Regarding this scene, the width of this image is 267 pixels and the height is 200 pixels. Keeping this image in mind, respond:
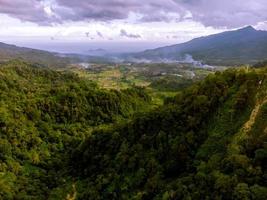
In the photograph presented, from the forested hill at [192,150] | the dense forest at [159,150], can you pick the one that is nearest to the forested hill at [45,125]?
the dense forest at [159,150]

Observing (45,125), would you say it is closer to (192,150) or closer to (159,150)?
(159,150)

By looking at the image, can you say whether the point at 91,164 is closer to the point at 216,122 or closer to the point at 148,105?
the point at 216,122

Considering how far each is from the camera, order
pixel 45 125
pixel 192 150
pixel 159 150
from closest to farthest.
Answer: pixel 192 150, pixel 159 150, pixel 45 125

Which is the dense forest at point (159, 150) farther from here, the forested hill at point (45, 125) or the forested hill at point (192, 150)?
the forested hill at point (45, 125)

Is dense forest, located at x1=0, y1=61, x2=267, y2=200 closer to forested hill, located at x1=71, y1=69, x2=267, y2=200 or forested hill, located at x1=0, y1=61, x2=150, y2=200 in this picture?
forested hill, located at x1=71, y1=69, x2=267, y2=200

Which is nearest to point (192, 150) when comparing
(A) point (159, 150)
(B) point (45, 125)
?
(A) point (159, 150)

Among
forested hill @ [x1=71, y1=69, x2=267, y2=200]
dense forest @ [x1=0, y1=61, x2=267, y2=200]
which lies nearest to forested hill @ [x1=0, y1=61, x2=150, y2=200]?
dense forest @ [x1=0, y1=61, x2=267, y2=200]
